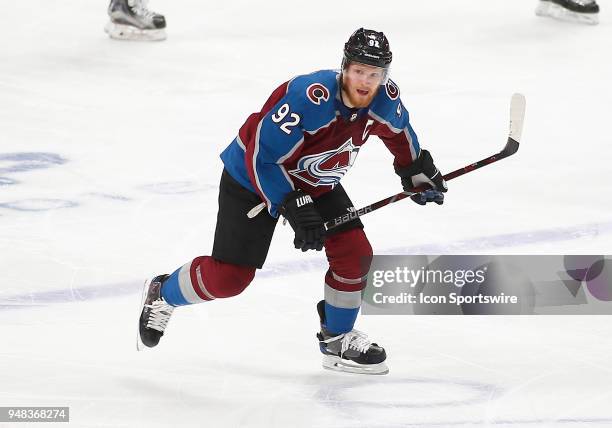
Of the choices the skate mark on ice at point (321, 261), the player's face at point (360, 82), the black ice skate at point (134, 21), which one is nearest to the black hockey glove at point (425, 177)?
the player's face at point (360, 82)

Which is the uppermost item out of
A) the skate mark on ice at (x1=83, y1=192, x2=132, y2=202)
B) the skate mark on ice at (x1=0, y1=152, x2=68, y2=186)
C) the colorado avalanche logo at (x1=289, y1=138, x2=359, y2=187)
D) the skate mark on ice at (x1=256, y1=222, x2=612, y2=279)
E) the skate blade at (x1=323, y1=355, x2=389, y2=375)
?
the colorado avalanche logo at (x1=289, y1=138, x2=359, y2=187)

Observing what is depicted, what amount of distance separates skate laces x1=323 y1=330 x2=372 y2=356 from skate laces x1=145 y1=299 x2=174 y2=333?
48cm

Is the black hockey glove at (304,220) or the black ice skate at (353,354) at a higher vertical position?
the black hockey glove at (304,220)

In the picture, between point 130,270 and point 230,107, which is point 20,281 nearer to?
point 130,270

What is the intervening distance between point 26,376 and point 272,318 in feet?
2.74

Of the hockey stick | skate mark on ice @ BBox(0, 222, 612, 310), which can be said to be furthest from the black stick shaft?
skate mark on ice @ BBox(0, 222, 612, 310)

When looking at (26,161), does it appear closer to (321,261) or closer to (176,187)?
(176,187)

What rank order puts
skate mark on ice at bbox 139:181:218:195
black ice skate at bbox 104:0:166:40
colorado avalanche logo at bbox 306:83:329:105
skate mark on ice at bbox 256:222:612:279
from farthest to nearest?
1. black ice skate at bbox 104:0:166:40
2. skate mark on ice at bbox 139:181:218:195
3. skate mark on ice at bbox 256:222:612:279
4. colorado avalanche logo at bbox 306:83:329:105

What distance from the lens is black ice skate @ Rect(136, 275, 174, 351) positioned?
3.46m

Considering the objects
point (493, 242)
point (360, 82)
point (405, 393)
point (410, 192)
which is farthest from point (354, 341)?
point (493, 242)

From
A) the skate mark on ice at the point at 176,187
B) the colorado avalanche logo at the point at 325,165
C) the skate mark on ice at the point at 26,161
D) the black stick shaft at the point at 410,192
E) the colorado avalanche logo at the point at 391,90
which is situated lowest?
the skate mark on ice at the point at 26,161

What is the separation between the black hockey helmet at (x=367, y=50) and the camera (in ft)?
10.1

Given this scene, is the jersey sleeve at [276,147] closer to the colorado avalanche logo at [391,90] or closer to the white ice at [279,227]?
the colorado avalanche logo at [391,90]

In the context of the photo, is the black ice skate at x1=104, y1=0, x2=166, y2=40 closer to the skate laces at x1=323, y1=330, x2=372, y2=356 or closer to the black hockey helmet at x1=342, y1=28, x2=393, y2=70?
the skate laces at x1=323, y1=330, x2=372, y2=356
